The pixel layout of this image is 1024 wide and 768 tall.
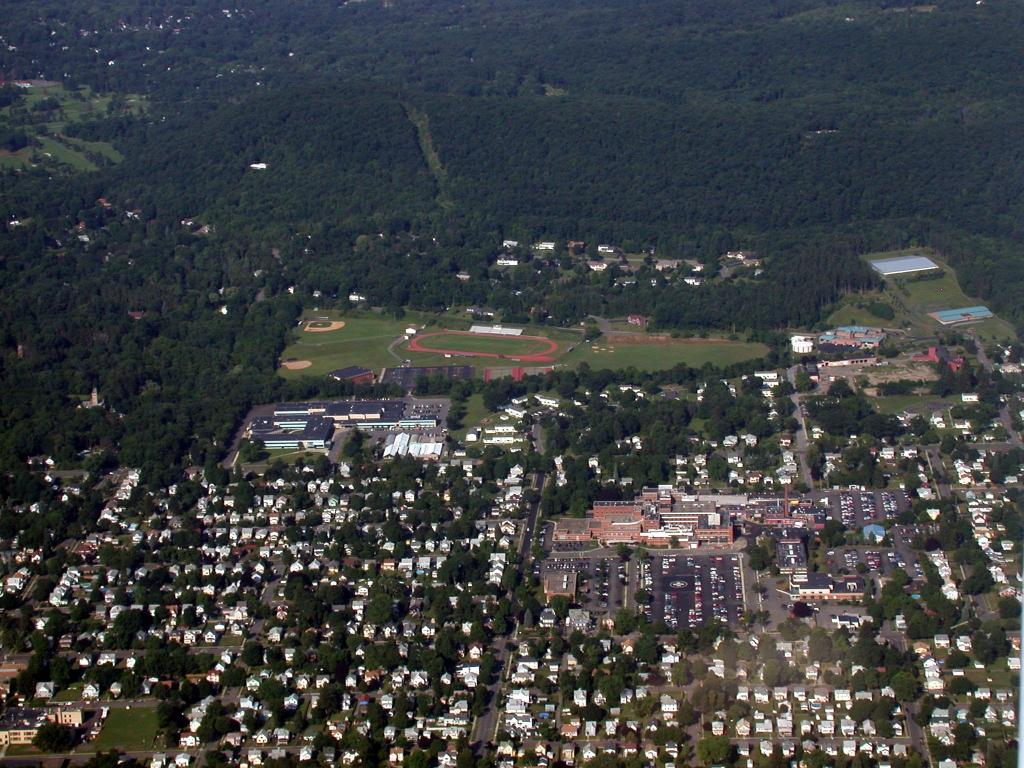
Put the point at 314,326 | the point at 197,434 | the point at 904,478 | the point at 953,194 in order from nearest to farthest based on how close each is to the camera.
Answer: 1. the point at 904,478
2. the point at 197,434
3. the point at 314,326
4. the point at 953,194

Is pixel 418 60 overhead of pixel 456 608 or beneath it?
beneath

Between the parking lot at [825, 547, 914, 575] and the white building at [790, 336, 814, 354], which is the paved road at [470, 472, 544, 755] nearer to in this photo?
the parking lot at [825, 547, 914, 575]

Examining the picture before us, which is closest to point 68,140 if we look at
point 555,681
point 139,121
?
point 139,121

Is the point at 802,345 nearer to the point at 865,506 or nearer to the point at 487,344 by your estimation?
the point at 487,344

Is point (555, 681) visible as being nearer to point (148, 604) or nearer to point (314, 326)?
point (148, 604)

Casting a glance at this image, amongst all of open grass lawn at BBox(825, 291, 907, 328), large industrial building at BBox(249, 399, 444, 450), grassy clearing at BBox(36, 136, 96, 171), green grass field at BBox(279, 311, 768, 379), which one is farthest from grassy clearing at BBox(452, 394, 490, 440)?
grassy clearing at BBox(36, 136, 96, 171)

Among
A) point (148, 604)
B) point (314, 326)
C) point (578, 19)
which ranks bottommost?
point (578, 19)

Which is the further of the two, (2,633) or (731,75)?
(731,75)
